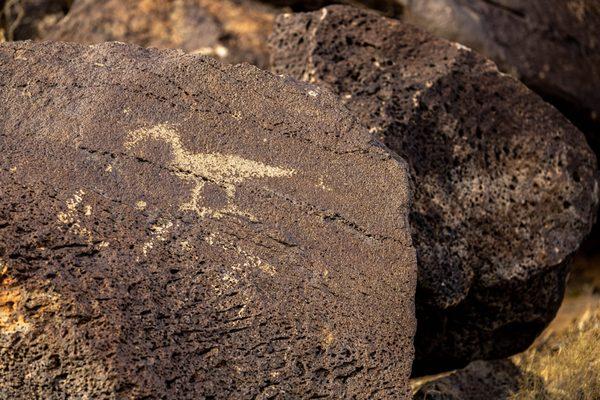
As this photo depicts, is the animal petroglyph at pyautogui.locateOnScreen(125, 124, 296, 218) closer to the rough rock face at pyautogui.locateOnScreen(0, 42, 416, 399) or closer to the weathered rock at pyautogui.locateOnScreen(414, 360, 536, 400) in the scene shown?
the rough rock face at pyautogui.locateOnScreen(0, 42, 416, 399)

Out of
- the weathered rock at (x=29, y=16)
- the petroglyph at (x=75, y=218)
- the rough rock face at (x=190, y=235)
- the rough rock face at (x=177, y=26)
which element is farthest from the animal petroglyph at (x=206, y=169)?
the weathered rock at (x=29, y=16)

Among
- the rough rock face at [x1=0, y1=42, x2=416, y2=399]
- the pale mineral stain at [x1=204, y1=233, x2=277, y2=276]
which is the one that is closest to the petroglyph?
the rough rock face at [x1=0, y1=42, x2=416, y2=399]

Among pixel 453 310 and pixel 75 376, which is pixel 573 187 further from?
pixel 75 376

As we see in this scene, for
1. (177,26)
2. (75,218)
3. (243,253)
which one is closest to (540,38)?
(177,26)

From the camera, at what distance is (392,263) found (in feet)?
8.89

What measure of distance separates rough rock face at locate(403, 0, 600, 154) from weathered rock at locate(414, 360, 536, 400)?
1.60 m

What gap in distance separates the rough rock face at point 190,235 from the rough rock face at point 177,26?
161cm

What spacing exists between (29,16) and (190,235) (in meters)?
3.03

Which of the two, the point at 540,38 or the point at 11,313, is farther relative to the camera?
the point at 540,38

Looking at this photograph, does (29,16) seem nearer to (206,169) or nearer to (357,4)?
(357,4)

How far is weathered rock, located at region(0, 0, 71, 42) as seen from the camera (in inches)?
203

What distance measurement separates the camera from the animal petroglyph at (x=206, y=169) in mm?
2625

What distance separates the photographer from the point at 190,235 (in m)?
2.53

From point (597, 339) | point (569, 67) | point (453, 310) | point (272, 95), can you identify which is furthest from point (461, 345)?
point (569, 67)
